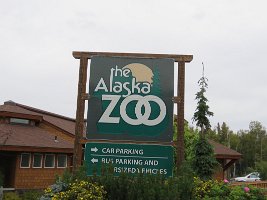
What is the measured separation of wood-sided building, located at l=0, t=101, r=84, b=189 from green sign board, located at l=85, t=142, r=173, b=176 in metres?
16.0

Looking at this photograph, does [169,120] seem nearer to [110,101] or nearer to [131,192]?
[110,101]

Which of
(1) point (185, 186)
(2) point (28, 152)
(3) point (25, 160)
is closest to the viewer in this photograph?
(1) point (185, 186)

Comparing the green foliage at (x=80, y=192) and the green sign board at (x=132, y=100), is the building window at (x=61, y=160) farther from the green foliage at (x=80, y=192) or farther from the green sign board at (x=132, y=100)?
the green foliage at (x=80, y=192)

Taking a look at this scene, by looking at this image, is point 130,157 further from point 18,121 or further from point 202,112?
point 18,121

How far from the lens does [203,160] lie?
1908 cm

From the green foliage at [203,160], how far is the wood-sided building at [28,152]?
9.95m

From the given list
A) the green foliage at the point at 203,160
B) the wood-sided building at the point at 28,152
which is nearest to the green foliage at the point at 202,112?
the green foliage at the point at 203,160

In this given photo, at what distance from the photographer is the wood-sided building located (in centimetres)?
2526

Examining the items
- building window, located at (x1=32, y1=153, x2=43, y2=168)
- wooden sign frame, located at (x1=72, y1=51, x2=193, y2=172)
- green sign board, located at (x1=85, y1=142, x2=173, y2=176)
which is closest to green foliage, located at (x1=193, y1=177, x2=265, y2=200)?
green sign board, located at (x1=85, y1=142, x2=173, y2=176)

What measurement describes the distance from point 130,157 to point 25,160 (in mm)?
18645

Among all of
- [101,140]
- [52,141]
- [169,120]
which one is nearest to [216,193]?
[169,120]

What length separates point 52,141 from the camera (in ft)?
93.0

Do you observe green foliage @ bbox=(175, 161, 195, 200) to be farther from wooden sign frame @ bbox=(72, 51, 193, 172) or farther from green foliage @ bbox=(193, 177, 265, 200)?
green foliage @ bbox=(193, 177, 265, 200)

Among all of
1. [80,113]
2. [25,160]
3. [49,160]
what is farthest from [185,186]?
[49,160]
